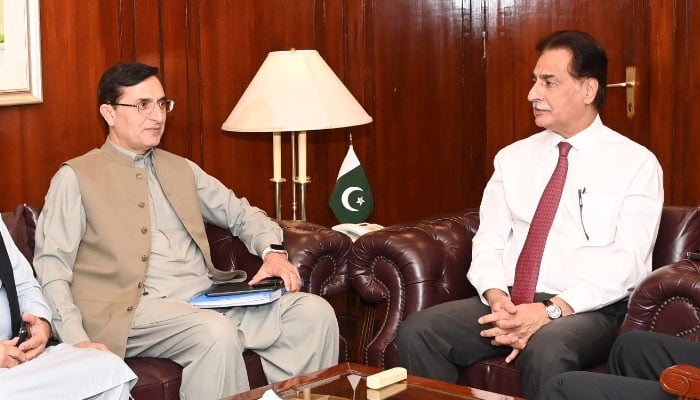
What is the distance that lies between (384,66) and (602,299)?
7.55 ft

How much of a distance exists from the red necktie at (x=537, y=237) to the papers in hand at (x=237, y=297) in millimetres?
781

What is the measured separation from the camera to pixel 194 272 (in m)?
3.52

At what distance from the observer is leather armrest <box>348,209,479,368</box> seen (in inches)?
135

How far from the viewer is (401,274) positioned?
3.46 metres

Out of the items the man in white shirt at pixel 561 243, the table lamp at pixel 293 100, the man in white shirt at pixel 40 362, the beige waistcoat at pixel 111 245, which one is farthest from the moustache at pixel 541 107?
the man in white shirt at pixel 40 362

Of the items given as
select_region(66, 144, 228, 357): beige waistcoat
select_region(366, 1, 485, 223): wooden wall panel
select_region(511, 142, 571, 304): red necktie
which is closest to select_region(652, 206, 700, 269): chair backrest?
select_region(511, 142, 571, 304): red necktie

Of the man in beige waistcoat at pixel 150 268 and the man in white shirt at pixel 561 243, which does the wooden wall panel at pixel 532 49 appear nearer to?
the man in white shirt at pixel 561 243

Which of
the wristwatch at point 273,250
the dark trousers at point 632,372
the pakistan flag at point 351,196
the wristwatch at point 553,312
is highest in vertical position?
the pakistan flag at point 351,196

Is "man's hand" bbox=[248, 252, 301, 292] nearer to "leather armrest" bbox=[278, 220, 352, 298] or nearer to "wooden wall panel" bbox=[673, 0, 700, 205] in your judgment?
"leather armrest" bbox=[278, 220, 352, 298]

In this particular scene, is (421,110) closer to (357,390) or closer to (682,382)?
(357,390)

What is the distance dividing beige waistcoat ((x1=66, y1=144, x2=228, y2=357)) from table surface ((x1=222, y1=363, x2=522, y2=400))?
2.45ft

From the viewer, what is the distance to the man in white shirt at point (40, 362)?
2.70 meters

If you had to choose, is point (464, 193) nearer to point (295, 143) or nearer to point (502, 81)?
point (502, 81)

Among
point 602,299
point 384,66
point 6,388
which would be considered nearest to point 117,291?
point 6,388
